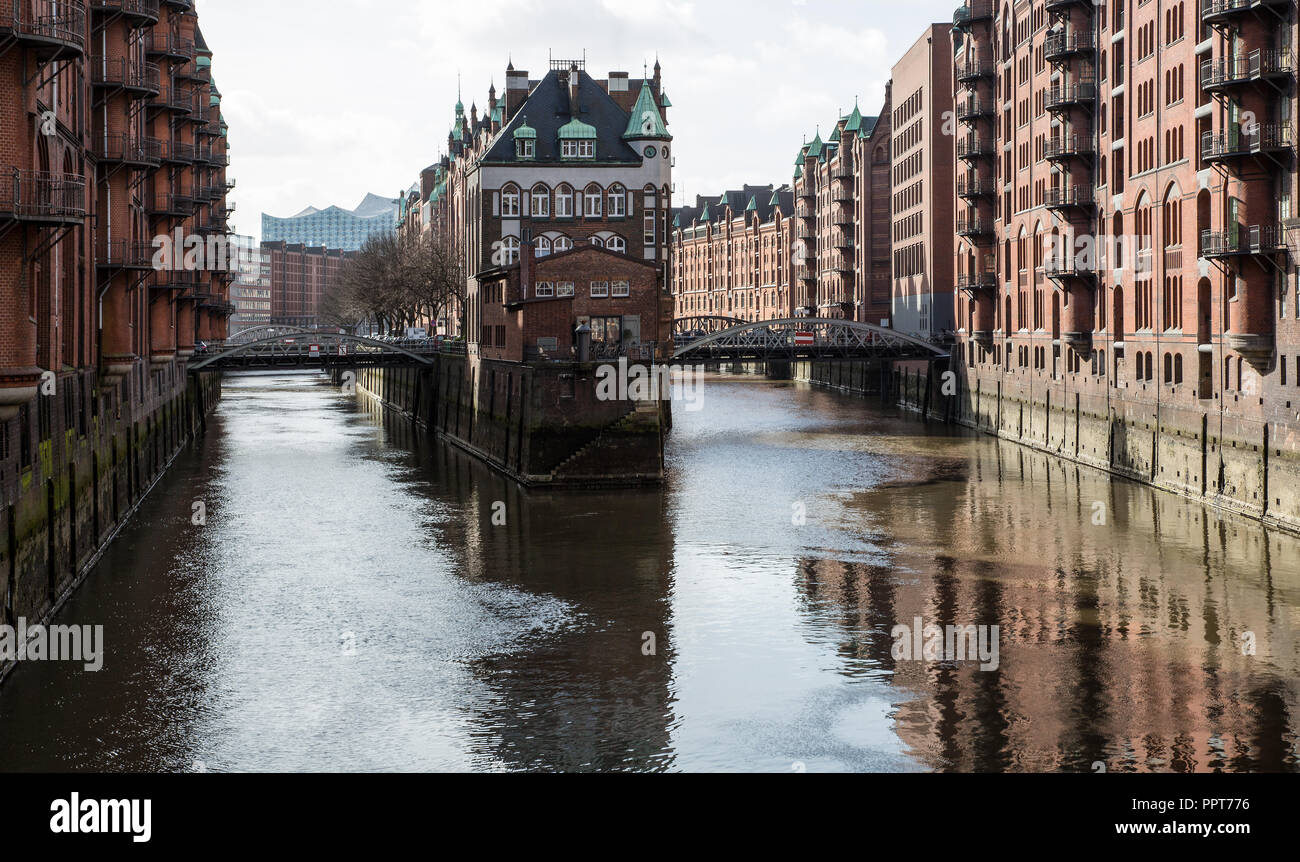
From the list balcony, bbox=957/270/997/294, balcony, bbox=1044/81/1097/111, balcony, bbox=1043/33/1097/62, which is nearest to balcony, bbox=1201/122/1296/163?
balcony, bbox=1044/81/1097/111

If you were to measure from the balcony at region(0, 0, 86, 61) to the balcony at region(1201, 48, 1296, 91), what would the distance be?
30.1 m

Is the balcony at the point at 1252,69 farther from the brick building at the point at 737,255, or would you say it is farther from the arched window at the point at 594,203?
the brick building at the point at 737,255

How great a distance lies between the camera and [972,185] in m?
76.6

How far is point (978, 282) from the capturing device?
7519 centimetres

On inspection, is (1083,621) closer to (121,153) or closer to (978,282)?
(121,153)

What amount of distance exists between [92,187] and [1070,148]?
39011 millimetres

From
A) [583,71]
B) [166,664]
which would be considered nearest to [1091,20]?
[583,71]

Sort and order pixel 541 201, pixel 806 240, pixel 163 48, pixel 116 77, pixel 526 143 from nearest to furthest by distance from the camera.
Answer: pixel 116 77 → pixel 163 48 → pixel 526 143 → pixel 541 201 → pixel 806 240

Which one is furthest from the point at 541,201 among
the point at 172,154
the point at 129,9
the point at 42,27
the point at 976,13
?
the point at 42,27

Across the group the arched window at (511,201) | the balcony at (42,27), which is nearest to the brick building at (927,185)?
the arched window at (511,201)

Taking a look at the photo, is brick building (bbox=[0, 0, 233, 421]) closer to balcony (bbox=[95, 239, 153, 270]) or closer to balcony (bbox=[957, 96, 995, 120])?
balcony (bbox=[95, 239, 153, 270])

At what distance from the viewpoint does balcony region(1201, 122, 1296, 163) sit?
39.6 meters

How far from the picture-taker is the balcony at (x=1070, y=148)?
194 feet

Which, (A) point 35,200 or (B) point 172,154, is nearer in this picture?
(A) point 35,200
